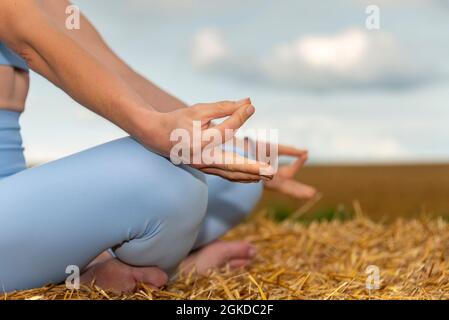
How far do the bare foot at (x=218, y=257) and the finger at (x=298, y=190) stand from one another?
0.56ft

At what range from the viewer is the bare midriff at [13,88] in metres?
1.27

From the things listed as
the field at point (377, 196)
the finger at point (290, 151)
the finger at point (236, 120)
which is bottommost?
the field at point (377, 196)

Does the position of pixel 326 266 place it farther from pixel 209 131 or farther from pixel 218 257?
pixel 209 131

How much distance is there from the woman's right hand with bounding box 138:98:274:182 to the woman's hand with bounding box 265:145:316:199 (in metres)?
0.66

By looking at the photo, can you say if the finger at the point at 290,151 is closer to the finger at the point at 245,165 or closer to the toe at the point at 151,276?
the toe at the point at 151,276

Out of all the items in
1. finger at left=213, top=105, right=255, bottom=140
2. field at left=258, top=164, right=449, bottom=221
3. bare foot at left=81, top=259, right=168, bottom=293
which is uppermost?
finger at left=213, top=105, right=255, bottom=140

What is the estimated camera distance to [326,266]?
175cm

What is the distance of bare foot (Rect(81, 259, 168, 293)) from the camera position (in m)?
1.29

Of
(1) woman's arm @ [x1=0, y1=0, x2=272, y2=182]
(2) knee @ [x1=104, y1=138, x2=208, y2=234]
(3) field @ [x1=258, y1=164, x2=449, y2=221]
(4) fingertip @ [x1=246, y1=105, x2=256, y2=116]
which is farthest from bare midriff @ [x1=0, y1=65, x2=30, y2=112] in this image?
(3) field @ [x1=258, y1=164, x2=449, y2=221]

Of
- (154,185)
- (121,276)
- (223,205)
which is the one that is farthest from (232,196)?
(154,185)

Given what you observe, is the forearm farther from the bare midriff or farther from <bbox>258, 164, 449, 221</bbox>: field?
<bbox>258, 164, 449, 221</bbox>: field

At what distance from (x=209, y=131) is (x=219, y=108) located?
4 centimetres

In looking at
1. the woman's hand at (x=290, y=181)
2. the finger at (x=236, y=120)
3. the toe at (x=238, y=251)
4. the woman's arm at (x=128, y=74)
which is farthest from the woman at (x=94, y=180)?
the woman's hand at (x=290, y=181)
